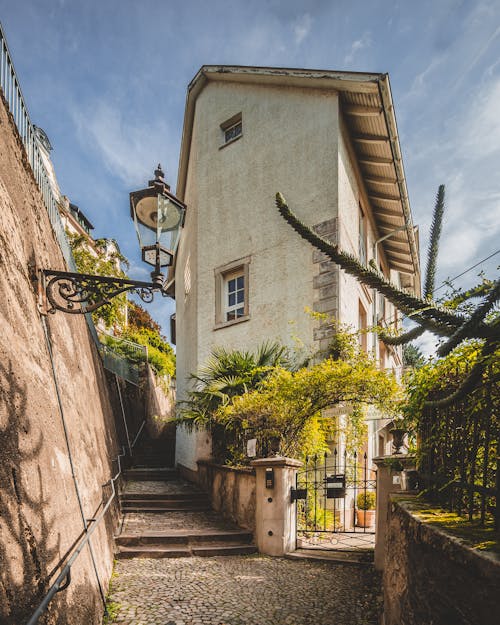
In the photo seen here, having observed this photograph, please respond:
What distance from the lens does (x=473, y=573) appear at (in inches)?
76.9

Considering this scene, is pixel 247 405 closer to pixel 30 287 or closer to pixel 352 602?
pixel 352 602

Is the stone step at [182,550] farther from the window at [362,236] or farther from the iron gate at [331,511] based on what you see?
the window at [362,236]

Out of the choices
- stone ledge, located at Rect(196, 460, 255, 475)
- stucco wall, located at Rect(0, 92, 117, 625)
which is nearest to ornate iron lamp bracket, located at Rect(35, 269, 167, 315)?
stucco wall, located at Rect(0, 92, 117, 625)

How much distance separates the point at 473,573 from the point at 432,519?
0.85m

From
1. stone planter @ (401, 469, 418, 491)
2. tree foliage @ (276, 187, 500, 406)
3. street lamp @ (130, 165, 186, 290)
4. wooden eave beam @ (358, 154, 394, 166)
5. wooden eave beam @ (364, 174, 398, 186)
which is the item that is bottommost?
stone planter @ (401, 469, 418, 491)

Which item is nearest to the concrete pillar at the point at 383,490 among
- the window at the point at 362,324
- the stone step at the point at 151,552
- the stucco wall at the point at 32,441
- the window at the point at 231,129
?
the stone step at the point at 151,552

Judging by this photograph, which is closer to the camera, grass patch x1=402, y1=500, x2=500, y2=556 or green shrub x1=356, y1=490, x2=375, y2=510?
grass patch x1=402, y1=500, x2=500, y2=556

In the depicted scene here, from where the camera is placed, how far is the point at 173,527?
765 centimetres

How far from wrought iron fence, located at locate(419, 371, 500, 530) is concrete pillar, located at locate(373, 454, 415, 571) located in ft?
5.66

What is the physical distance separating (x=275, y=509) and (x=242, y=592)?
1.72m

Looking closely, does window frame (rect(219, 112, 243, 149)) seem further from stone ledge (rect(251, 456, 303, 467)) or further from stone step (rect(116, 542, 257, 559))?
stone step (rect(116, 542, 257, 559))

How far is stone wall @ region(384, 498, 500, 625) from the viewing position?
187 centimetres

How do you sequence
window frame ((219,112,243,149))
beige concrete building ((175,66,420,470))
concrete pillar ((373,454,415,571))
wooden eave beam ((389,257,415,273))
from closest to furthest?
concrete pillar ((373,454,415,571))
beige concrete building ((175,66,420,470))
window frame ((219,112,243,149))
wooden eave beam ((389,257,415,273))

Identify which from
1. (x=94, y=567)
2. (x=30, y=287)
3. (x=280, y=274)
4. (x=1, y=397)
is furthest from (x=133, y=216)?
(x=280, y=274)
